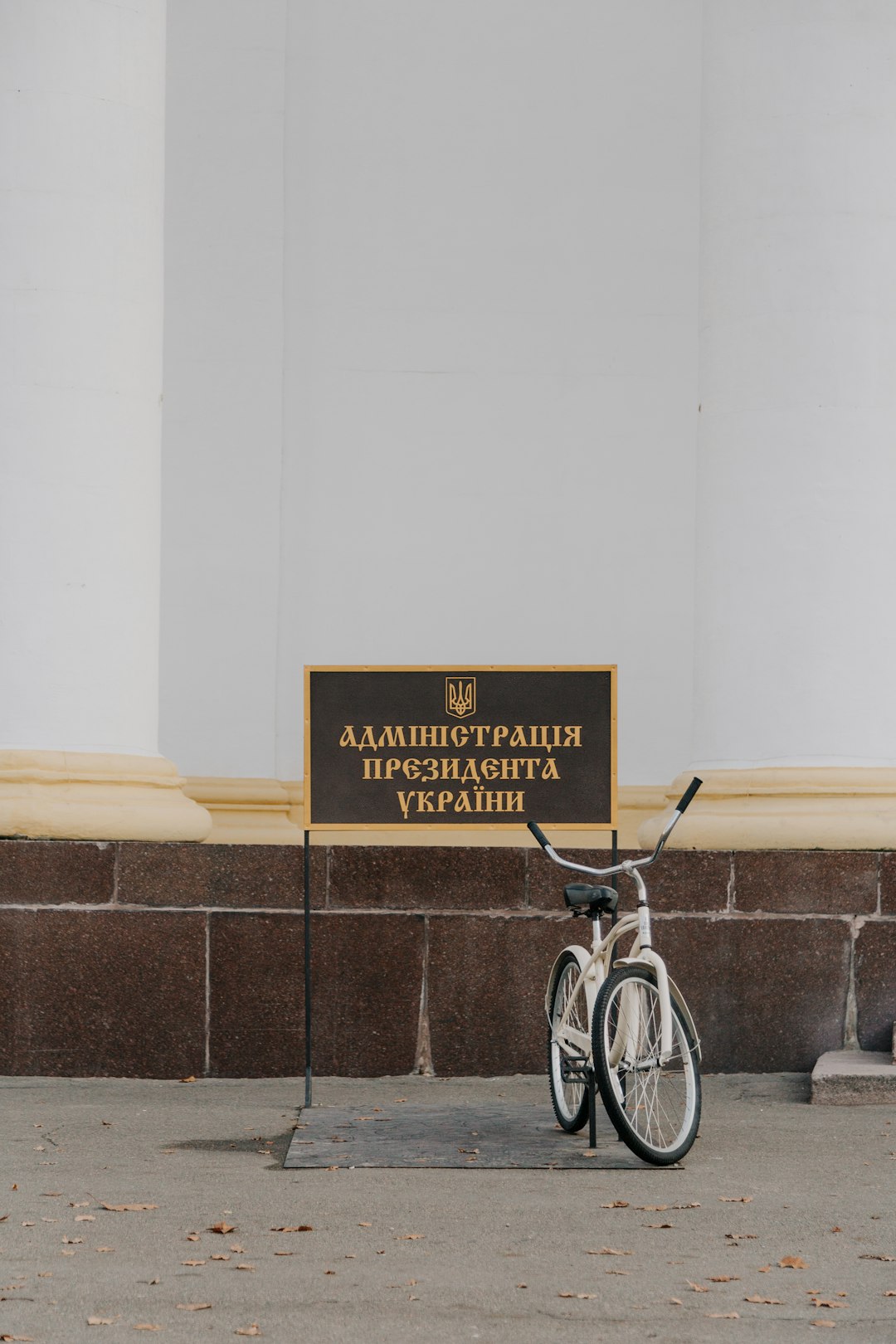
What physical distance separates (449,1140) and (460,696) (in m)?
2.06

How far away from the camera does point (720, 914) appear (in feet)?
32.0

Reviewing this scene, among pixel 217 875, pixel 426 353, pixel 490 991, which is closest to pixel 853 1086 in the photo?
pixel 490 991

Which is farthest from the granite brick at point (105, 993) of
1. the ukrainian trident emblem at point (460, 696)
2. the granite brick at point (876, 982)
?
the granite brick at point (876, 982)

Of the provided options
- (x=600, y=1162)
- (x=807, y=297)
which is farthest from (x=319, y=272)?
(x=600, y=1162)

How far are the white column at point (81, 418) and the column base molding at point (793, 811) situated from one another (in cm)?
279

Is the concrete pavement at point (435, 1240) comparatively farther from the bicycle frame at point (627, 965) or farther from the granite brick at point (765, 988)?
the granite brick at point (765, 988)

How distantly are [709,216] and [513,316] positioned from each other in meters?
1.88

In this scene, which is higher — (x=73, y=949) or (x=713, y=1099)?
(x=73, y=949)

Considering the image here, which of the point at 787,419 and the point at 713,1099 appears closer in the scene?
the point at 713,1099

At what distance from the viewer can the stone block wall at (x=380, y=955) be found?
9531mm

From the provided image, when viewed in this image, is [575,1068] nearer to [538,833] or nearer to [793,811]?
[538,833]

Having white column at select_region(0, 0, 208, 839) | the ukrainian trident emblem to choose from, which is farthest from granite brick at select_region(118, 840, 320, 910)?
the ukrainian trident emblem

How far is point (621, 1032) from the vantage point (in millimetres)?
7082

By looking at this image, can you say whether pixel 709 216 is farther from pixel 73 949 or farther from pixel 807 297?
pixel 73 949
